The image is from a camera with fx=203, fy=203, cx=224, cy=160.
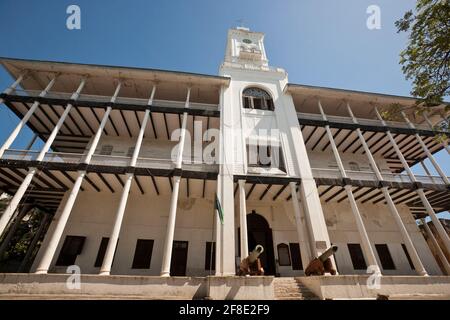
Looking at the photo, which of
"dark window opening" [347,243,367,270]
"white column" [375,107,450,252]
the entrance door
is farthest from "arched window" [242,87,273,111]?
"dark window opening" [347,243,367,270]

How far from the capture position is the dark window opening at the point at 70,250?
455 inches

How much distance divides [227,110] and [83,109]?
9351 millimetres

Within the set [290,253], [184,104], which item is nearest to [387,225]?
[290,253]

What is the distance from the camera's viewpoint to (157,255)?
40.0ft

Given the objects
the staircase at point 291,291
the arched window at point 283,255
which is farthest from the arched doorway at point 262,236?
the staircase at point 291,291

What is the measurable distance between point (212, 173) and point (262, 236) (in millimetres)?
5883

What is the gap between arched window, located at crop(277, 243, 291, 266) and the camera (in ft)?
41.8

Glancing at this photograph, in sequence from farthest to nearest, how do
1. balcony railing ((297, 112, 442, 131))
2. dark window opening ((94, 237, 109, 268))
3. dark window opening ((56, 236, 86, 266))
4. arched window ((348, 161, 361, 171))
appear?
arched window ((348, 161, 361, 171)), balcony railing ((297, 112, 442, 131)), dark window opening ((94, 237, 109, 268)), dark window opening ((56, 236, 86, 266))

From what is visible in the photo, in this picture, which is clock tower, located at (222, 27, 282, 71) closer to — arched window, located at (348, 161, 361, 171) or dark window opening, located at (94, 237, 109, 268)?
arched window, located at (348, 161, 361, 171)

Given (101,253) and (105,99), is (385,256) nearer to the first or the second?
(101,253)

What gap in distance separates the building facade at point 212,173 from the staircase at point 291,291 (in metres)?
1.36

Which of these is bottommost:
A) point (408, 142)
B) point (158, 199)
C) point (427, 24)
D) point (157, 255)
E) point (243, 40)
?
point (157, 255)

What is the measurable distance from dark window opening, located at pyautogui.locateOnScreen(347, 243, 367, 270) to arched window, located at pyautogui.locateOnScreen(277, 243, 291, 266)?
431cm

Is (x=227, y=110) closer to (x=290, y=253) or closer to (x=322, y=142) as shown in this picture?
(x=322, y=142)
